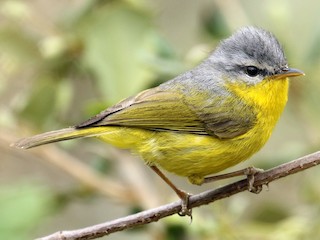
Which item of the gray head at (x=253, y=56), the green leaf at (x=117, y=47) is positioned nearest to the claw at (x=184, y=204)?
the gray head at (x=253, y=56)

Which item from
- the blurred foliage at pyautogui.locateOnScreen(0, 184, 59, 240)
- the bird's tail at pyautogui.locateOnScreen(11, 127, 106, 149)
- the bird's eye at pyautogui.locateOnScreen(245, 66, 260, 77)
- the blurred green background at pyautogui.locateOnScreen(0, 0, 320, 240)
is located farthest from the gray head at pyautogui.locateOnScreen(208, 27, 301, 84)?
the blurred foliage at pyautogui.locateOnScreen(0, 184, 59, 240)

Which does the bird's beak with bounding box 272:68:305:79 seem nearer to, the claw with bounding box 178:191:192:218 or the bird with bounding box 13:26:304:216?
the bird with bounding box 13:26:304:216

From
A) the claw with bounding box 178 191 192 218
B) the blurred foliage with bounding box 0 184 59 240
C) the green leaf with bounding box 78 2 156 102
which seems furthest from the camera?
the green leaf with bounding box 78 2 156 102

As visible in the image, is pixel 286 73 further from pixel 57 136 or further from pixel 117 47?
pixel 117 47

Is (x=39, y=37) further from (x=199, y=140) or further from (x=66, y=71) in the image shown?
(x=199, y=140)

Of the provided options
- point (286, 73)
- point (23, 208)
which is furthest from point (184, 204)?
point (23, 208)

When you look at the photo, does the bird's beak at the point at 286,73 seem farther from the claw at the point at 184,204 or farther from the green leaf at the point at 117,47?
the green leaf at the point at 117,47

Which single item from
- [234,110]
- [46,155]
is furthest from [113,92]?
[234,110]
